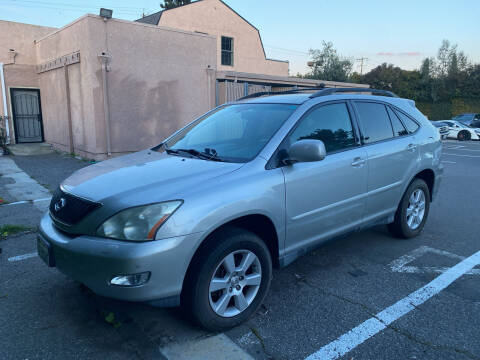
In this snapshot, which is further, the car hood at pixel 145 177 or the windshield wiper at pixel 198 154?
the windshield wiper at pixel 198 154

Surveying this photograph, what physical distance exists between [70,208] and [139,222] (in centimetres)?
70

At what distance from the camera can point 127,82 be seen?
11531 millimetres

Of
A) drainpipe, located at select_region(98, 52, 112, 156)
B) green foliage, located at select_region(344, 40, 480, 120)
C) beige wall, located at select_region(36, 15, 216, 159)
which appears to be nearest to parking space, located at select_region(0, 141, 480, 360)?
drainpipe, located at select_region(98, 52, 112, 156)

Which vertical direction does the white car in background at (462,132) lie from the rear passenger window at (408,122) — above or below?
below

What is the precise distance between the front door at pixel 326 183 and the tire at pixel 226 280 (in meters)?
0.42

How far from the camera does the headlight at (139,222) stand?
251 cm

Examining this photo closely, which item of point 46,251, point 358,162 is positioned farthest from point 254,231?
point 46,251

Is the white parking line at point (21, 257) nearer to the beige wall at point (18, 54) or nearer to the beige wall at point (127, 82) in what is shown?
the beige wall at point (127, 82)

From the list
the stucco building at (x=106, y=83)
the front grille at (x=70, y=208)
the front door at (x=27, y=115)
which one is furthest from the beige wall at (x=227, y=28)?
the front grille at (x=70, y=208)

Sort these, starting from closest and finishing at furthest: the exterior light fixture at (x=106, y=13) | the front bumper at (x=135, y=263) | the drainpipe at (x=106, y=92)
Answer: the front bumper at (x=135, y=263) → the exterior light fixture at (x=106, y=13) → the drainpipe at (x=106, y=92)

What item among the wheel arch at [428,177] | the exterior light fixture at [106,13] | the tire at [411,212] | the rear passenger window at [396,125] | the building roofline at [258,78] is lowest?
the tire at [411,212]

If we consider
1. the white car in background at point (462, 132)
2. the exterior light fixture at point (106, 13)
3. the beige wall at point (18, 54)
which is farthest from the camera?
the white car in background at point (462, 132)

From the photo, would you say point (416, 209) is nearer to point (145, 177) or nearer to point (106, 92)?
point (145, 177)

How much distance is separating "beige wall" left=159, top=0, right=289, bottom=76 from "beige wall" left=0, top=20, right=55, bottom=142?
9824 millimetres
